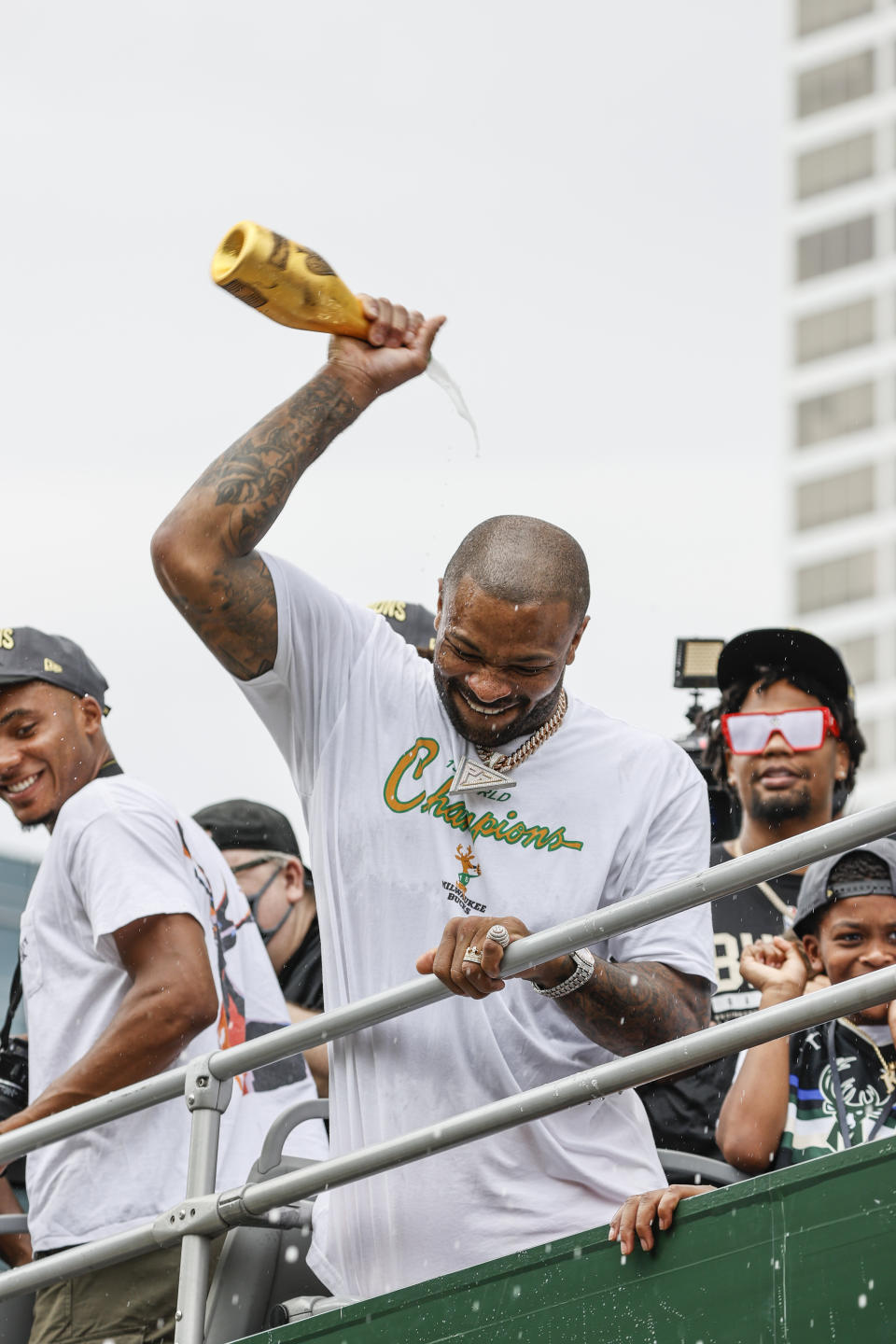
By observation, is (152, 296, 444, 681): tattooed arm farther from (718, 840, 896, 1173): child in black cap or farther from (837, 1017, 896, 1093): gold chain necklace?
(837, 1017, 896, 1093): gold chain necklace

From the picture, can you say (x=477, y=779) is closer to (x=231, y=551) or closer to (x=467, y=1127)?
(x=231, y=551)

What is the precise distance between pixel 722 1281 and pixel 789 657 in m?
2.79

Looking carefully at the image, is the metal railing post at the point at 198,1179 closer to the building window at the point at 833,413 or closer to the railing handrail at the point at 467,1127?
the railing handrail at the point at 467,1127

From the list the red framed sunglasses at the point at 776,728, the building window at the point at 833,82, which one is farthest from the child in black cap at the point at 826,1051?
the building window at the point at 833,82

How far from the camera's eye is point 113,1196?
452 cm

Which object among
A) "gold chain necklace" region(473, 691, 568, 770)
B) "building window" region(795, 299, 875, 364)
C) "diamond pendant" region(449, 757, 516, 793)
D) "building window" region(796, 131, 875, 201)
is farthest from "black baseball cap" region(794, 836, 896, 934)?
"building window" region(796, 131, 875, 201)

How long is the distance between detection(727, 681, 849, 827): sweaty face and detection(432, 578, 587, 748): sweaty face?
5.59 feet

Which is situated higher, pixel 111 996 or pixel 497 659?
pixel 497 659

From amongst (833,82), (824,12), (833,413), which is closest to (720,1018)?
(833,413)

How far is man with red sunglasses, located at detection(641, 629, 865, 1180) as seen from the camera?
5.04 meters

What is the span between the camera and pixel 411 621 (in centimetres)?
645

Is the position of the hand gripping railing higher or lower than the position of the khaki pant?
higher

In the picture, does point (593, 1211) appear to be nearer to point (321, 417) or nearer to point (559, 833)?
point (559, 833)

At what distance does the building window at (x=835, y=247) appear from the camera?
125m
